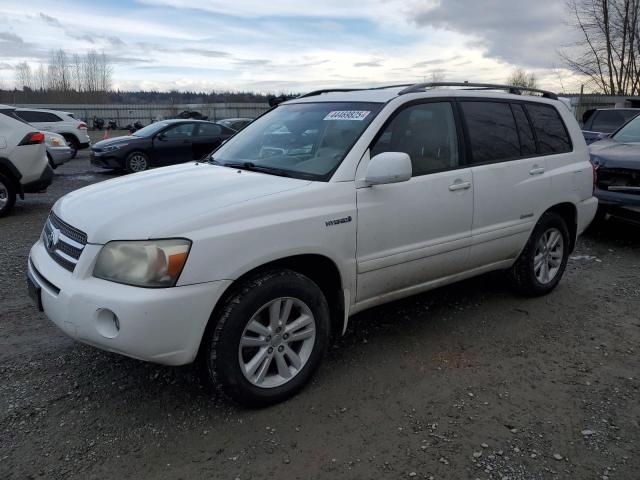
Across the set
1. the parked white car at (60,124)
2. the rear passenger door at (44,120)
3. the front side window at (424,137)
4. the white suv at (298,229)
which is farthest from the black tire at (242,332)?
the rear passenger door at (44,120)

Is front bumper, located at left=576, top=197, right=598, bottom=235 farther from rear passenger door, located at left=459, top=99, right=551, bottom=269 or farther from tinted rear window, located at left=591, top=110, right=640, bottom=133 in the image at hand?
tinted rear window, located at left=591, top=110, right=640, bottom=133

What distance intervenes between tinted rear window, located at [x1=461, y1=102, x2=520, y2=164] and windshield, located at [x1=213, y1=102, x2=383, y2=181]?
869 millimetres

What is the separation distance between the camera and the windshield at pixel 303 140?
11.3 ft

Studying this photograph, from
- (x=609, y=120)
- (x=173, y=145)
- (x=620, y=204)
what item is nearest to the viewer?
(x=620, y=204)

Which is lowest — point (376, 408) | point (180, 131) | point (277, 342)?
point (376, 408)

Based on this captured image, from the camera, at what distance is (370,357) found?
12.1 feet

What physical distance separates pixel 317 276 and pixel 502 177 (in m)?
1.75

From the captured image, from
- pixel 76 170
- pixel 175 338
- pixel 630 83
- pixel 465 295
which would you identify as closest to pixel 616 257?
pixel 465 295

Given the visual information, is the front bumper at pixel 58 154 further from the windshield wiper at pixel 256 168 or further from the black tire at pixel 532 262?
the black tire at pixel 532 262

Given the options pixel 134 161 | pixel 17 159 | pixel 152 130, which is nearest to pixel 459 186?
pixel 17 159

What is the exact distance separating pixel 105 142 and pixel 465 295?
11.2 metres

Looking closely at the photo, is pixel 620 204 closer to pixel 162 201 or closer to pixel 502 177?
pixel 502 177

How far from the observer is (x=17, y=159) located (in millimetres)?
8102

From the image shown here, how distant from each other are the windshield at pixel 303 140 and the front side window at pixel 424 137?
173 mm
